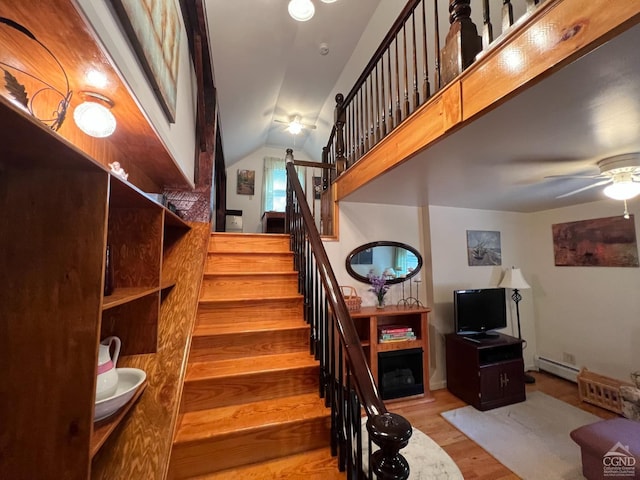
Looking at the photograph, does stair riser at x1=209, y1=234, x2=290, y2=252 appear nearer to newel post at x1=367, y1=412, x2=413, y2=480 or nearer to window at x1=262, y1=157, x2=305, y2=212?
newel post at x1=367, y1=412, x2=413, y2=480

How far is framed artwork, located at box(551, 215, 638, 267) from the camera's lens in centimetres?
298

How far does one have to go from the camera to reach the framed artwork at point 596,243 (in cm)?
298

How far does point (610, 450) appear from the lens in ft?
5.75

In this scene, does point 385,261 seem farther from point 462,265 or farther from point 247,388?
point 247,388

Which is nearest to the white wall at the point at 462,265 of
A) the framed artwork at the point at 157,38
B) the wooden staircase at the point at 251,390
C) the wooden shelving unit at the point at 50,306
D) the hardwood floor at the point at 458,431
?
the hardwood floor at the point at 458,431

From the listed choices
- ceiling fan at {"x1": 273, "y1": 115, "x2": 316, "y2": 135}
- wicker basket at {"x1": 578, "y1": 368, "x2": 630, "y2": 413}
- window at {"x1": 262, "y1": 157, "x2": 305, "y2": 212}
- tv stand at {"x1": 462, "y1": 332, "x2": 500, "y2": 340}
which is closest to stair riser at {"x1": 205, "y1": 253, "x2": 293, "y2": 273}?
tv stand at {"x1": 462, "y1": 332, "x2": 500, "y2": 340}

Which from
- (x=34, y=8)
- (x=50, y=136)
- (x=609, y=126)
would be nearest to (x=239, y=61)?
(x=34, y=8)

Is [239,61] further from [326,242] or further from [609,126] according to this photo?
[609,126]

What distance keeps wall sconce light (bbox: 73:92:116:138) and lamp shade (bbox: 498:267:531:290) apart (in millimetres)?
4184

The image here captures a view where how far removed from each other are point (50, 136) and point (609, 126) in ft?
7.72

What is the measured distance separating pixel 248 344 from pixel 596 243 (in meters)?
4.18

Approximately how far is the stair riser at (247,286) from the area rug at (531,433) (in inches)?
83.9

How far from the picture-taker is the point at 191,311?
1.75 metres

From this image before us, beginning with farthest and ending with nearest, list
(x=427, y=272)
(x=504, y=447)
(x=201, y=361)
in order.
Result: (x=427, y=272), (x=504, y=447), (x=201, y=361)
